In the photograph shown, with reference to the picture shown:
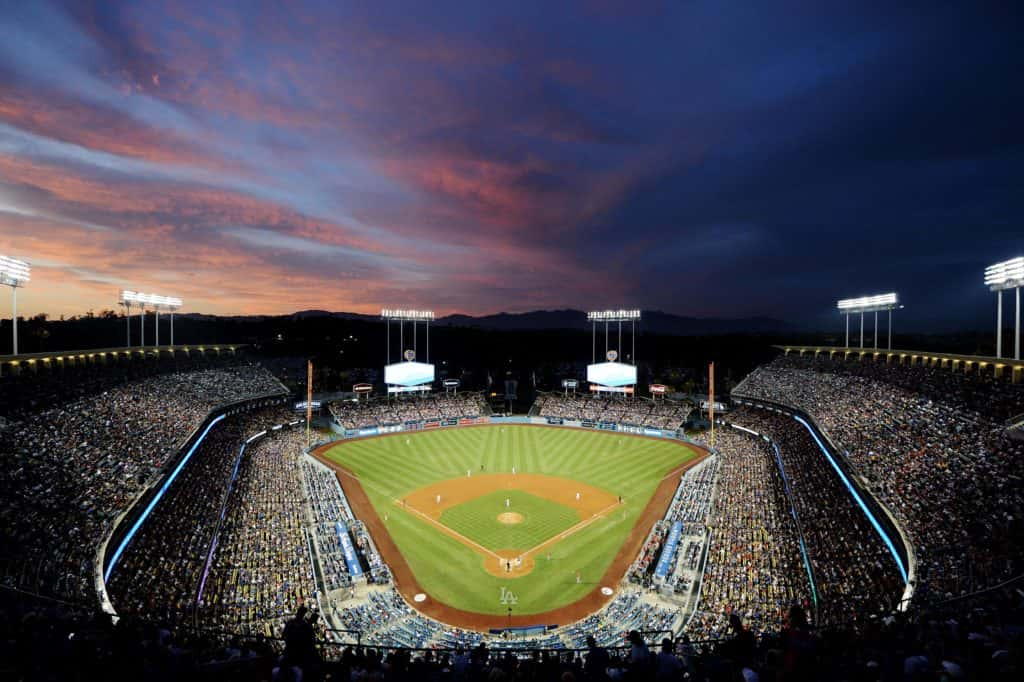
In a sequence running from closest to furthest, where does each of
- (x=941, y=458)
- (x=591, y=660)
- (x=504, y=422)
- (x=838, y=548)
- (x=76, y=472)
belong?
(x=591, y=660)
(x=838, y=548)
(x=76, y=472)
(x=941, y=458)
(x=504, y=422)

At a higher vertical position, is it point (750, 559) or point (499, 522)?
point (750, 559)

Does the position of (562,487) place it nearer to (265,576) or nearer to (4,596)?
(265,576)

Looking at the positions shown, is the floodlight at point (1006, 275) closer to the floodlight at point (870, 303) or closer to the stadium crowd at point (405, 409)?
the floodlight at point (870, 303)

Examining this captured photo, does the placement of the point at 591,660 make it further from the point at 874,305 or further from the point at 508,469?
the point at 874,305

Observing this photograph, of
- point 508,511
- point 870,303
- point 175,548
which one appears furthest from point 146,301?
point 870,303

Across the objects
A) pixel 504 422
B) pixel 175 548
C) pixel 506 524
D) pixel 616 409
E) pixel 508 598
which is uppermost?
pixel 616 409

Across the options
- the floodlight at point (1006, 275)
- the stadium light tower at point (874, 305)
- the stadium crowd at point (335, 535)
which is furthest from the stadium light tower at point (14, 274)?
the stadium light tower at point (874, 305)

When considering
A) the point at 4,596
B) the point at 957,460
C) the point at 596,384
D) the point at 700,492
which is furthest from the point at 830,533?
the point at 596,384
